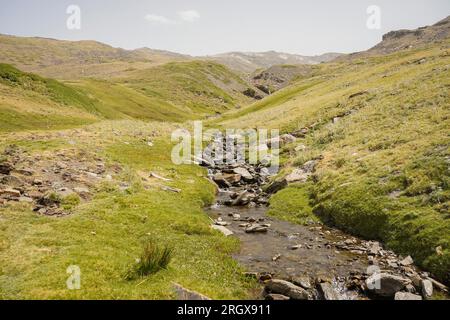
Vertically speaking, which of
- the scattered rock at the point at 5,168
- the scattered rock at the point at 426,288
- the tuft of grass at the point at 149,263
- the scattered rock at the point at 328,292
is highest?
the scattered rock at the point at 5,168

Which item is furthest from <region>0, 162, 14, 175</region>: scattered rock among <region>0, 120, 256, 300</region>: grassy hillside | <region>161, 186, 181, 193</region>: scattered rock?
<region>161, 186, 181, 193</region>: scattered rock

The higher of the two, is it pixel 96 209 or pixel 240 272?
pixel 96 209

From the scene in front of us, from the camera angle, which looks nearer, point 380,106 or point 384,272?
point 384,272

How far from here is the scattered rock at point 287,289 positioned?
16.6m

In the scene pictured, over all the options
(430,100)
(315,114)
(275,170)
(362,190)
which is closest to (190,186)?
(275,170)

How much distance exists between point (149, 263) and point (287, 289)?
648 cm

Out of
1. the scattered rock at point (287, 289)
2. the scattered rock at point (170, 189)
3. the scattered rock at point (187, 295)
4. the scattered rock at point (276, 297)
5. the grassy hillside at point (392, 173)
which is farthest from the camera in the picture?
the scattered rock at point (170, 189)

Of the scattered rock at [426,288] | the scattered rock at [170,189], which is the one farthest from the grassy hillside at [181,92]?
the scattered rock at [426,288]

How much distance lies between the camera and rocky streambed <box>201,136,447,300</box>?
16.9 metres

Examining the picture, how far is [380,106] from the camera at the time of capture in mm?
50875

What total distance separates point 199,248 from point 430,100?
115ft

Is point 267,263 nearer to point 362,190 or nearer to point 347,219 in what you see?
point 347,219

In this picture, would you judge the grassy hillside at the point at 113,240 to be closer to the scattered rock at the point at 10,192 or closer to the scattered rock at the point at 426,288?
the scattered rock at the point at 10,192

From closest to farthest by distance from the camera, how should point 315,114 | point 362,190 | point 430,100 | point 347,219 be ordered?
point 347,219, point 362,190, point 430,100, point 315,114
